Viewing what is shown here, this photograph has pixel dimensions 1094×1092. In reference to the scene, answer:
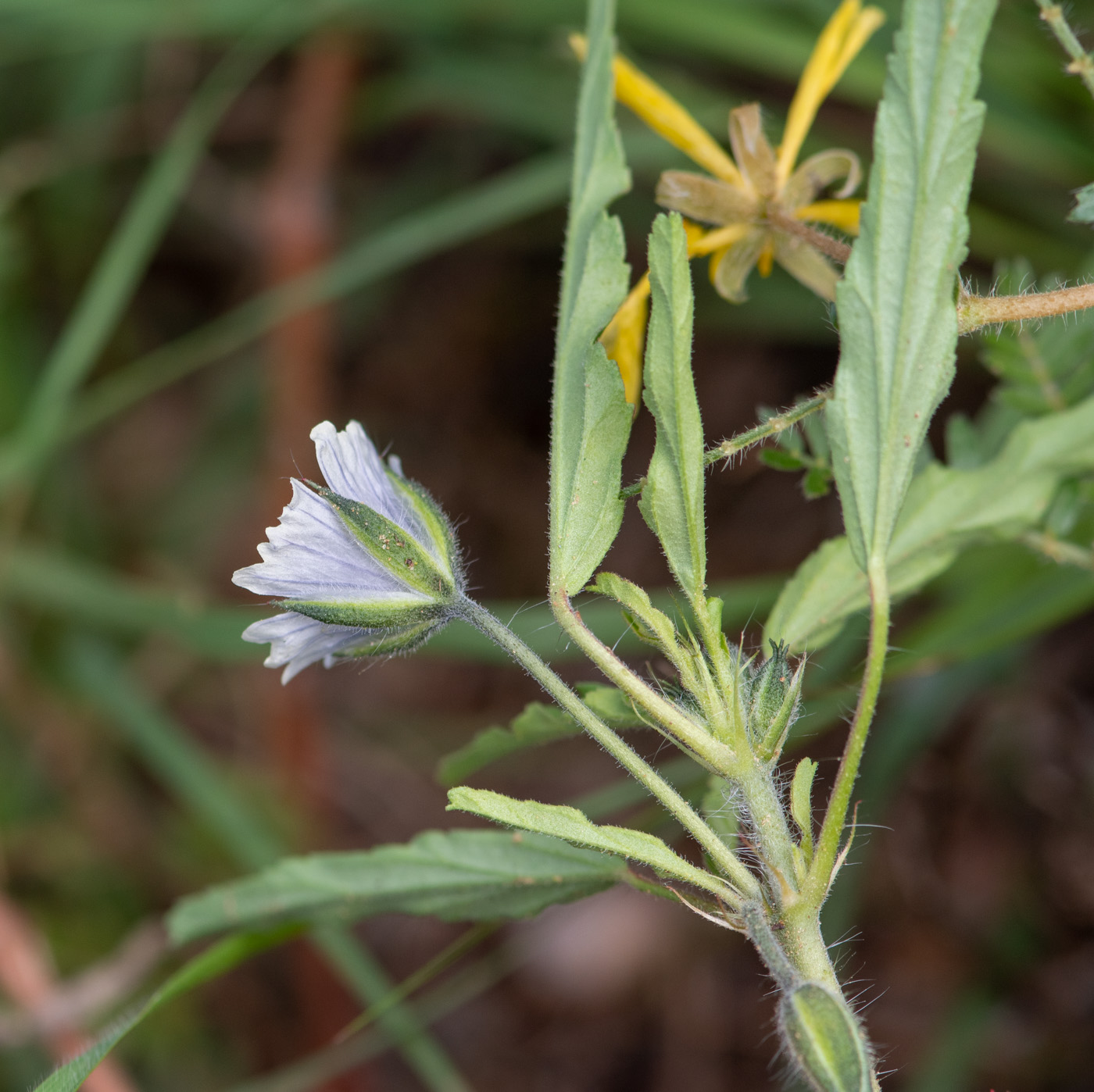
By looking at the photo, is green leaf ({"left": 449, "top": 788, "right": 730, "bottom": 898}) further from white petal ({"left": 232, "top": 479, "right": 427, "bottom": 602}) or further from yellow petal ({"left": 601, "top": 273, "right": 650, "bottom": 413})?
yellow petal ({"left": 601, "top": 273, "right": 650, "bottom": 413})

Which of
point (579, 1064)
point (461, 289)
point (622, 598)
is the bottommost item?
point (579, 1064)

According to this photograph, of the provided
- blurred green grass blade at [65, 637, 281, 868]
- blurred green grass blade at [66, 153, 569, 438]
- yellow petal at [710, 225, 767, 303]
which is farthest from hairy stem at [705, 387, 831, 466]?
blurred green grass blade at [65, 637, 281, 868]

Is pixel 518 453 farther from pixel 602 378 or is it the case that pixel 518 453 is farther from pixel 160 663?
pixel 602 378

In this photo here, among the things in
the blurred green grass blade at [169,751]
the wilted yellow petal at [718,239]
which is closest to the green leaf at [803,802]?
the wilted yellow petal at [718,239]

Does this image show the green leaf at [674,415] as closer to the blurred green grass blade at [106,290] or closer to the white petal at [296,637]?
the white petal at [296,637]

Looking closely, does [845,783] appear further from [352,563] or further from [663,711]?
[352,563]

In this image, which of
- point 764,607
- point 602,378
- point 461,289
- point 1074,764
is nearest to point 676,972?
point 1074,764
